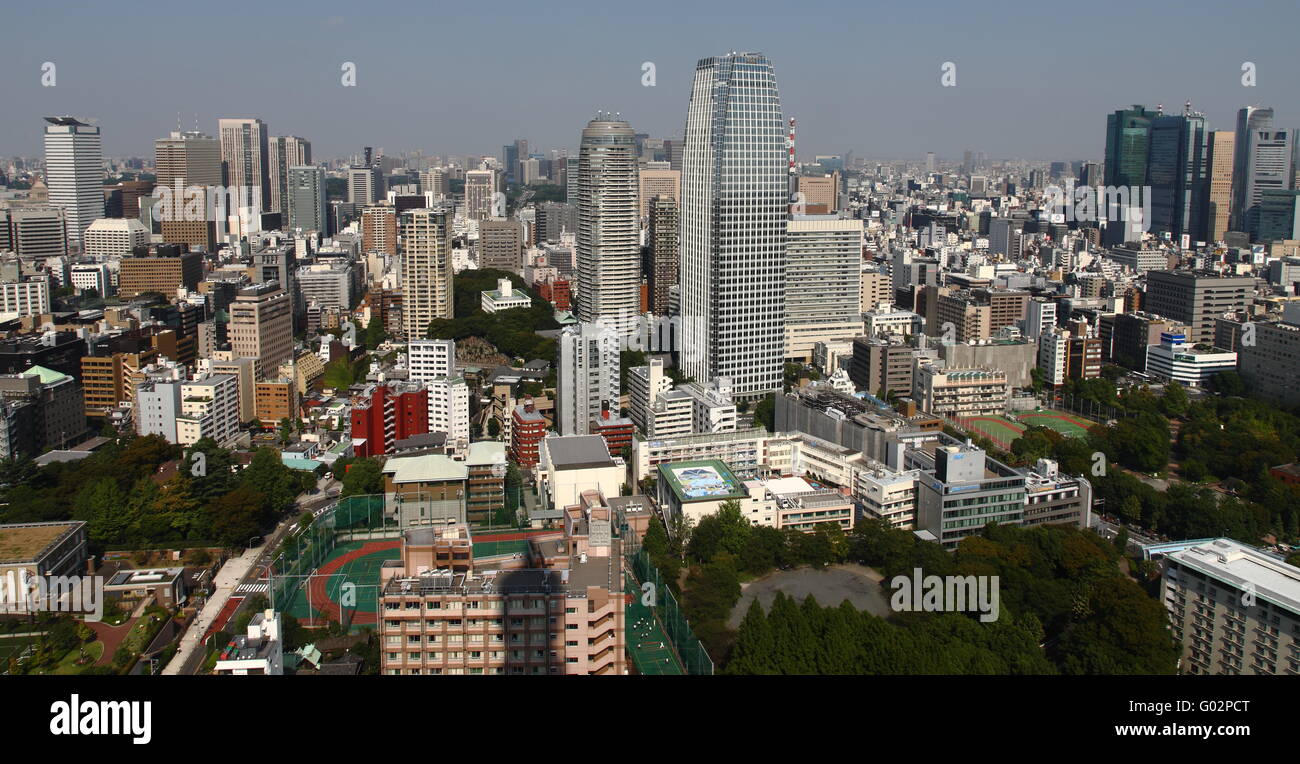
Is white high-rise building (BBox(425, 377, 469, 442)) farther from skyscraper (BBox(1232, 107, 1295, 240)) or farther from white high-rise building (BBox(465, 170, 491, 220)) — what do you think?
skyscraper (BBox(1232, 107, 1295, 240))

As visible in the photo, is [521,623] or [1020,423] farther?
[1020,423]

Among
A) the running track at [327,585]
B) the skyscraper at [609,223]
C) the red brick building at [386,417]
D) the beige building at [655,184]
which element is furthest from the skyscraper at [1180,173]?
the running track at [327,585]

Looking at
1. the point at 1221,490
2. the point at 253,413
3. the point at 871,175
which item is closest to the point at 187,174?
the point at 253,413

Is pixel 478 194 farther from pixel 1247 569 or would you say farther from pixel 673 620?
pixel 1247 569

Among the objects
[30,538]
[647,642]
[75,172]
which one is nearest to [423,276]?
[30,538]
